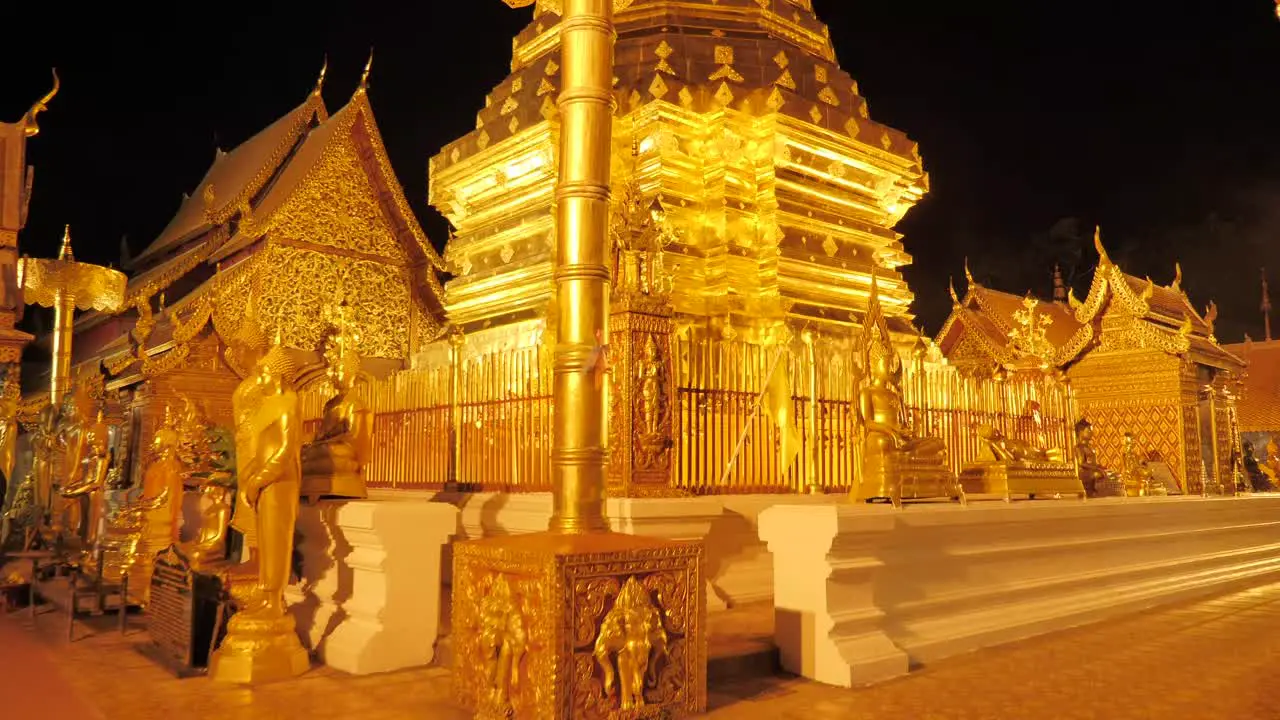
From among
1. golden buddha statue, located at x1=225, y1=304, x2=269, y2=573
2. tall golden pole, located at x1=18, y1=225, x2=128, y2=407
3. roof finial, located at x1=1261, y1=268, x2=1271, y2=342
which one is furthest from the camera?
roof finial, located at x1=1261, y1=268, x2=1271, y2=342

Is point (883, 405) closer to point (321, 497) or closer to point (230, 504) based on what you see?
point (321, 497)

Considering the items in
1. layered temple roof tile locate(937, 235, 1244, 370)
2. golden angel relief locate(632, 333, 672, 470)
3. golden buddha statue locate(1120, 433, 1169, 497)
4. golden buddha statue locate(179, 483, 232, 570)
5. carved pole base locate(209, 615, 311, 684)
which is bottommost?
carved pole base locate(209, 615, 311, 684)

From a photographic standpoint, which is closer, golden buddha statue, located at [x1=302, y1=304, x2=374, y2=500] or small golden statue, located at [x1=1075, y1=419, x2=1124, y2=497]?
golden buddha statue, located at [x1=302, y1=304, x2=374, y2=500]

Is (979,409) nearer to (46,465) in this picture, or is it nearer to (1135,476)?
(1135,476)

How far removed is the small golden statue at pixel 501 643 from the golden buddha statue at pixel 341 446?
219 cm

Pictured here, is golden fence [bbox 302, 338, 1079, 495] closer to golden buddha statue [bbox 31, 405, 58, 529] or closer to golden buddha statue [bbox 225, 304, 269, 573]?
golden buddha statue [bbox 225, 304, 269, 573]

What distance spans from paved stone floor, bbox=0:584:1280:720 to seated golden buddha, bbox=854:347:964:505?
88 cm

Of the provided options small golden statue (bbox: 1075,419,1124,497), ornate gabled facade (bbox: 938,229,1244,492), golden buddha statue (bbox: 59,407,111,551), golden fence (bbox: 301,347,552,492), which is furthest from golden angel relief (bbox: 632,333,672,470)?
ornate gabled facade (bbox: 938,229,1244,492)

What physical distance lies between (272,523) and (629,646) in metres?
1.97

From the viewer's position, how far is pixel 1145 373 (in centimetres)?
941

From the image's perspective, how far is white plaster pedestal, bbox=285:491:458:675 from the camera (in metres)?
4.11

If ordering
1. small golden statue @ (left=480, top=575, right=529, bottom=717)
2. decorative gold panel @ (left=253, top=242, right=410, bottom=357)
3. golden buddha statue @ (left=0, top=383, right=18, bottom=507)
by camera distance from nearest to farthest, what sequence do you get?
small golden statue @ (left=480, top=575, right=529, bottom=717)
golden buddha statue @ (left=0, top=383, right=18, bottom=507)
decorative gold panel @ (left=253, top=242, right=410, bottom=357)

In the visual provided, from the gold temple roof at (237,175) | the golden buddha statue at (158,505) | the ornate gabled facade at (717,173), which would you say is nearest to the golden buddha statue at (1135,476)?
the ornate gabled facade at (717,173)

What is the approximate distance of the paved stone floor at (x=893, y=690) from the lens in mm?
3406
